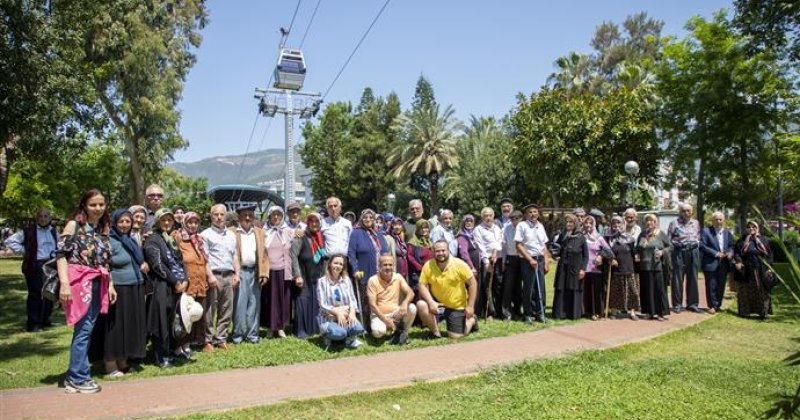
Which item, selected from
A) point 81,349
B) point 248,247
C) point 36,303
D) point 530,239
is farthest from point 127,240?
point 530,239

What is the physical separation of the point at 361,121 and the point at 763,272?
44.6m

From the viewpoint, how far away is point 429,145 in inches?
1657

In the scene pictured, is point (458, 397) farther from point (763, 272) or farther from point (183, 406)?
point (763, 272)

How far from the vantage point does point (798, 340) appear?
178cm

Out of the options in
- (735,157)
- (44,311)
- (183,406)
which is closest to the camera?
(183,406)

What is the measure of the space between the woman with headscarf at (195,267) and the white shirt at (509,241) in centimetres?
473

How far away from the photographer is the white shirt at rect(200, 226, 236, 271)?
7270 mm

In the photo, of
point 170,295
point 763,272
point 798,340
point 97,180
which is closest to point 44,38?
point 170,295

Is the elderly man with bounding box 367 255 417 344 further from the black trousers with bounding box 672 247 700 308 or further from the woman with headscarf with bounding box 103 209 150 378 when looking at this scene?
the black trousers with bounding box 672 247 700 308

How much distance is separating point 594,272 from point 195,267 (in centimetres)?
626

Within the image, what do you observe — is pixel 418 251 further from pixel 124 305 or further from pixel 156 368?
pixel 124 305

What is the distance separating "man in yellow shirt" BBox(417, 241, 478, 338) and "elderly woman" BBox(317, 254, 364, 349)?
0.96 m

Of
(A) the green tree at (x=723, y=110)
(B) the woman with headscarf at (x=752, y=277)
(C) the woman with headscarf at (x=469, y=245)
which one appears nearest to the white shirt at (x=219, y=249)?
(C) the woman with headscarf at (x=469, y=245)

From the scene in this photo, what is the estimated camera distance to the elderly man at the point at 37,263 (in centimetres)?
891
